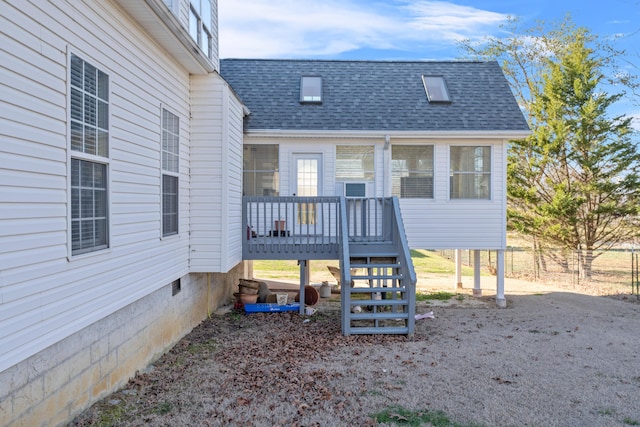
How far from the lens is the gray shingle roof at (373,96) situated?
10.1m

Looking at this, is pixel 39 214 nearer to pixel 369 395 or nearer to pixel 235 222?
pixel 369 395

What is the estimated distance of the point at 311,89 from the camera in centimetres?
1102

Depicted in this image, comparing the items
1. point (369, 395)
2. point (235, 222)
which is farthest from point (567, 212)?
point (369, 395)

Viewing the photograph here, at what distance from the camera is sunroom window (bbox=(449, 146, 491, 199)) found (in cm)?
1022

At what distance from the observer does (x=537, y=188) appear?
1600 cm

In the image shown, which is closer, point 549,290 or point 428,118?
point 428,118

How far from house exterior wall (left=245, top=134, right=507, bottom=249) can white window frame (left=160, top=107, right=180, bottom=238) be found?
139 inches

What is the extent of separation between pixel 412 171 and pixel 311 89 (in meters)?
3.00

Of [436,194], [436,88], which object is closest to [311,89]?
[436,88]

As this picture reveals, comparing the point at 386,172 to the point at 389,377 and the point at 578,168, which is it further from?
the point at 578,168

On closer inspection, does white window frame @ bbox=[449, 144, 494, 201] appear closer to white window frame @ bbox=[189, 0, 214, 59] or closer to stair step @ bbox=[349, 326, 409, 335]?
stair step @ bbox=[349, 326, 409, 335]

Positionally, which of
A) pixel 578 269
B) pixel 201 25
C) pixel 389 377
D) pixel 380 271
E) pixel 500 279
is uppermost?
pixel 201 25

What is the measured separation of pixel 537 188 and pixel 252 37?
14919 mm

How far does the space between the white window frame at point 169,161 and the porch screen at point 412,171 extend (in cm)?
496
